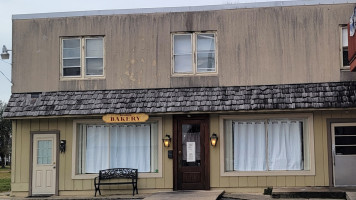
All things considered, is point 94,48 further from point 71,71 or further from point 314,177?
point 314,177

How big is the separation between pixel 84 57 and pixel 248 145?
235 inches

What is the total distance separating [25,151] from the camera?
54.4ft

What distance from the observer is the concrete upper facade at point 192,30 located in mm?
15727

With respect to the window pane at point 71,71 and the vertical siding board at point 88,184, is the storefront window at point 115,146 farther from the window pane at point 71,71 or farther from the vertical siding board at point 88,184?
the window pane at point 71,71

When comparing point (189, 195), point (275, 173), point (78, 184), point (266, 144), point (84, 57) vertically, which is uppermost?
point (84, 57)

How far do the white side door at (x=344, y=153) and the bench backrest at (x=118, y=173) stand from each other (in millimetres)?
6100

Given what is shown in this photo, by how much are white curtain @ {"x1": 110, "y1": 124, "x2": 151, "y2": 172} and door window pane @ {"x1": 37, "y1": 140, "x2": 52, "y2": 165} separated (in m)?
1.98

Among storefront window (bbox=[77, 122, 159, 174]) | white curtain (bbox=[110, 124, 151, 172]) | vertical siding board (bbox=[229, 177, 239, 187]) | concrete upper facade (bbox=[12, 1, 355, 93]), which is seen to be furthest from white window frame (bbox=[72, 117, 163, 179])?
vertical siding board (bbox=[229, 177, 239, 187])

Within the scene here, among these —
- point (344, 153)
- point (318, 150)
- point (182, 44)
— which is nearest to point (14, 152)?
point (182, 44)

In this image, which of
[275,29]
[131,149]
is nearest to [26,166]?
[131,149]

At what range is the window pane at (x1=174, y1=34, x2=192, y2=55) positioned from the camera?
54.0ft

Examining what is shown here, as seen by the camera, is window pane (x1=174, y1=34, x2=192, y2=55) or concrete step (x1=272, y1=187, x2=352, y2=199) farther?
window pane (x1=174, y1=34, x2=192, y2=55)

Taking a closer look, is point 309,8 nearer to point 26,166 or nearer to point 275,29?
point 275,29

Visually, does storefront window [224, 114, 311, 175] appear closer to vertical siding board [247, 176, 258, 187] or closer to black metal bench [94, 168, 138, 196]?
vertical siding board [247, 176, 258, 187]
